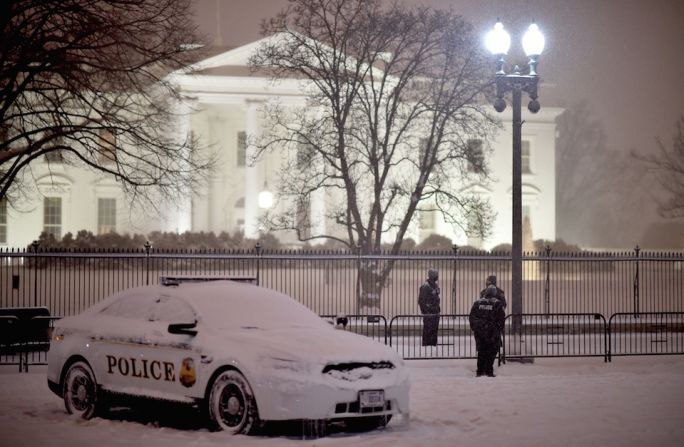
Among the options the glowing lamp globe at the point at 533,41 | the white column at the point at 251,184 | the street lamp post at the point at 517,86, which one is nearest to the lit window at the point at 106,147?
the white column at the point at 251,184

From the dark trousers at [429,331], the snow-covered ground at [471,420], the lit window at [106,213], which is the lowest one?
the snow-covered ground at [471,420]

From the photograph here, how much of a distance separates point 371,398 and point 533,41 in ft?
39.5

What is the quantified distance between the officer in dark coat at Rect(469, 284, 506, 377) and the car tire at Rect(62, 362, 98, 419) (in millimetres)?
7731

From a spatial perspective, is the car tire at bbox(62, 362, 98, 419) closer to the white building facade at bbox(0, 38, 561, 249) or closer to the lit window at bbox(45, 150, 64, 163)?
the lit window at bbox(45, 150, 64, 163)

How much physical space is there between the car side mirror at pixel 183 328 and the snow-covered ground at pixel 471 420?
88 cm

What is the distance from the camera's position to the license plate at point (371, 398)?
33.0 ft

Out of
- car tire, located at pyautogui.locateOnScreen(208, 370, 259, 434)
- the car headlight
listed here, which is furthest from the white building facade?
car tire, located at pyautogui.locateOnScreen(208, 370, 259, 434)

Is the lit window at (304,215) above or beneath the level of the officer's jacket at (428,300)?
above

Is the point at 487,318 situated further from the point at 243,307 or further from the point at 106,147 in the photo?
the point at 106,147

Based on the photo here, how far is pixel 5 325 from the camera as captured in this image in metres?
17.5

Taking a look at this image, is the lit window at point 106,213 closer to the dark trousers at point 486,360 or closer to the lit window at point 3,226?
the lit window at point 3,226

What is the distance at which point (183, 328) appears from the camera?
1059 cm

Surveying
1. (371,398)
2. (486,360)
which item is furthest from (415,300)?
(371,398)

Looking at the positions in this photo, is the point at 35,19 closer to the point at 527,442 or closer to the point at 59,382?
the point at 59,382
